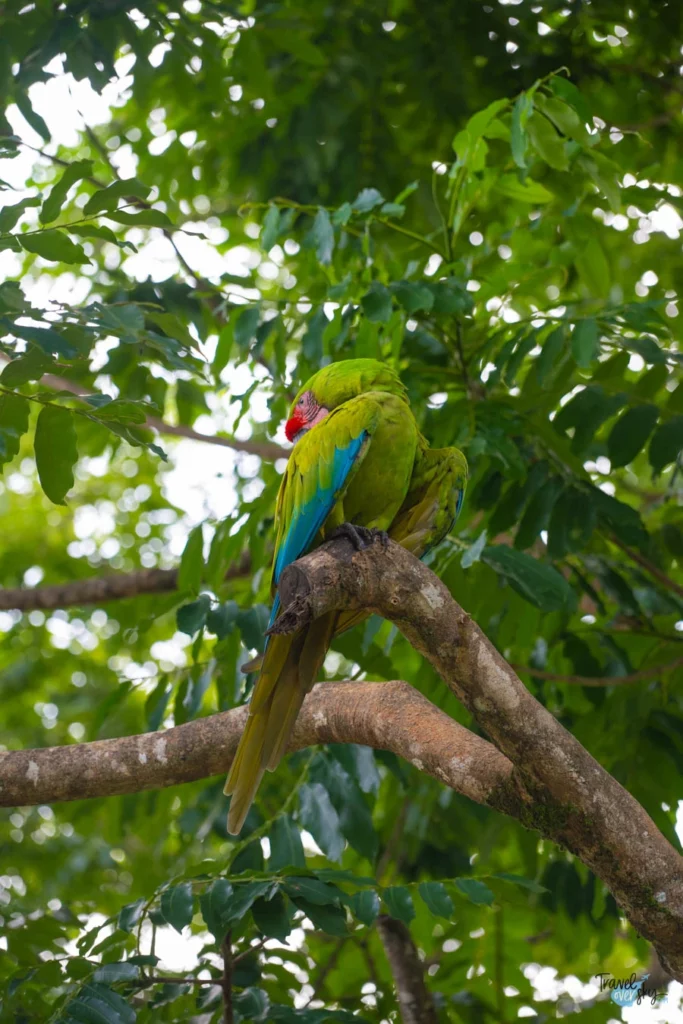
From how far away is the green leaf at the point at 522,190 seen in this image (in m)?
2.94

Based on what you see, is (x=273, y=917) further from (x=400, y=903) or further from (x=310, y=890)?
(x=400, y=903)

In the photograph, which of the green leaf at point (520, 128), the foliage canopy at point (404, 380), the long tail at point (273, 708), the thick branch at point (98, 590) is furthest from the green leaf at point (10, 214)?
the thick branch at point (98, 590)

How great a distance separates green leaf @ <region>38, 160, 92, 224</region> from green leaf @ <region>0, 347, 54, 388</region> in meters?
0.34

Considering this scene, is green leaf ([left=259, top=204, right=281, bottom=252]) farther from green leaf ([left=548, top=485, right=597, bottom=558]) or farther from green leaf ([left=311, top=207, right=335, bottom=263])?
green leaf ([left=548, top=485, right=597, bottom=558])

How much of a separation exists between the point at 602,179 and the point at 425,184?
1.25 meters

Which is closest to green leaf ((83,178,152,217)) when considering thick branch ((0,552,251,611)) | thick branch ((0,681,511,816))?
thick branch ((0,681,511,816))

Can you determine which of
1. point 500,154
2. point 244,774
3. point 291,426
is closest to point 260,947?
point 244,774

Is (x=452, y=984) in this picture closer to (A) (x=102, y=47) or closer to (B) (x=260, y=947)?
(B) (x=260, y=947)

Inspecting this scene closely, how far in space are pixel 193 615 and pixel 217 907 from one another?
0.76 metres

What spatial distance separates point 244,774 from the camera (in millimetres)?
2281

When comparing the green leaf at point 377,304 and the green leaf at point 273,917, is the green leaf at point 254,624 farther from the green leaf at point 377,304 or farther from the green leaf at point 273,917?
the green leaf at point 377,304

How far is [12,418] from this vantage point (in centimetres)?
231

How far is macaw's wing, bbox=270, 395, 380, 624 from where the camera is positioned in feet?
7.72

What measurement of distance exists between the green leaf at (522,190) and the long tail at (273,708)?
152cm
